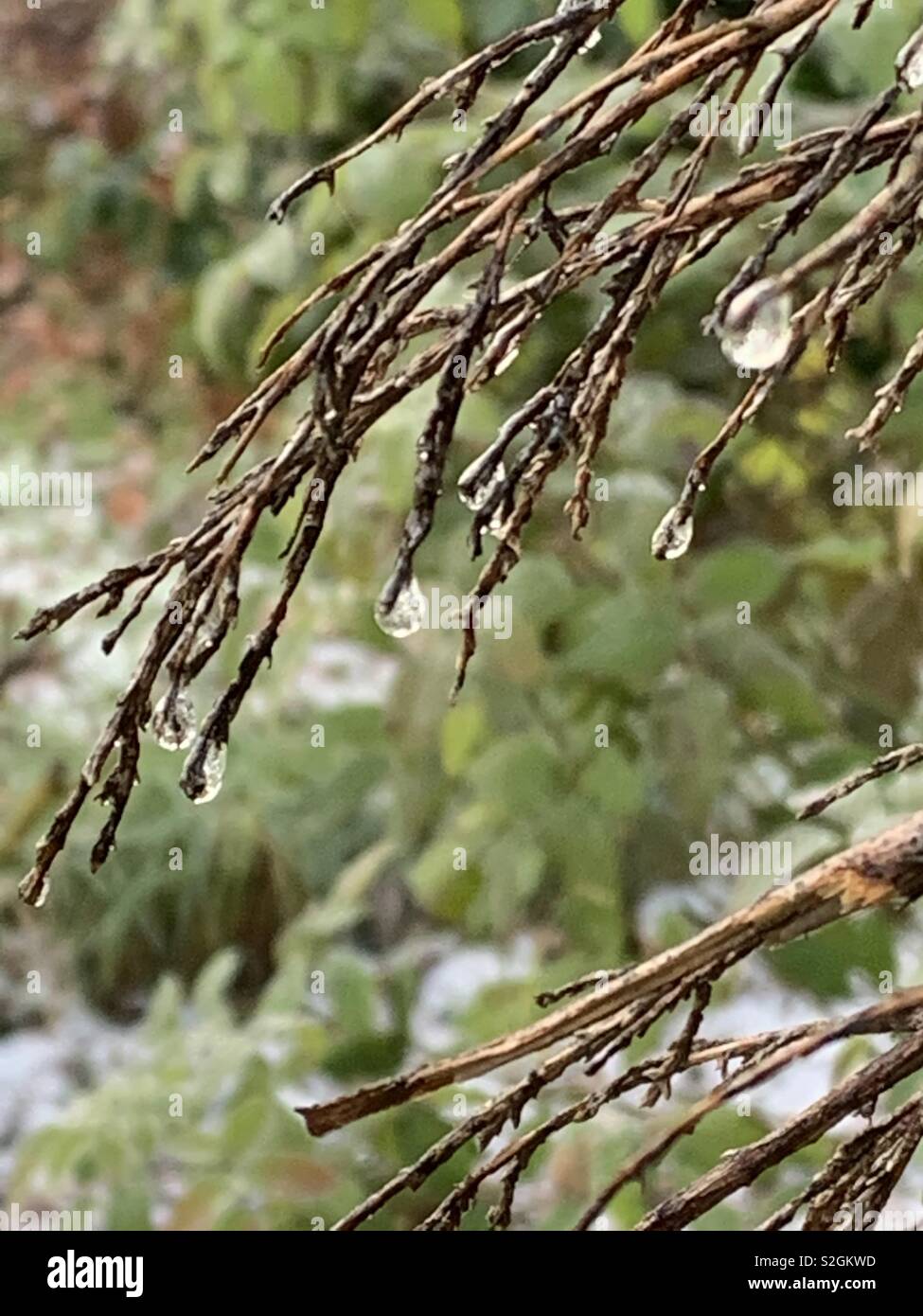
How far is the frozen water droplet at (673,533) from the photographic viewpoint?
10.4 inches

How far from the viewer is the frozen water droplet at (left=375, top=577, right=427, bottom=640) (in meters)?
0.25

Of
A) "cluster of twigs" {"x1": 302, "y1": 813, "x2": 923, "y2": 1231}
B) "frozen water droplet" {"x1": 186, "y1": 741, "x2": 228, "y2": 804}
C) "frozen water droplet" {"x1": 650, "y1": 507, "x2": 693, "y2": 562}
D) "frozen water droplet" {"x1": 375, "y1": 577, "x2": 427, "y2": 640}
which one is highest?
"frozen water droplet" {"x1": 650, "y1": 507, "x2": 693, "y2": 562}

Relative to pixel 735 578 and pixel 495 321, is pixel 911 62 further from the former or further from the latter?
pixel 735 578

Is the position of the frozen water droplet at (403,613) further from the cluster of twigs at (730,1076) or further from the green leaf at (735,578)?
the green leaf at (735,578)

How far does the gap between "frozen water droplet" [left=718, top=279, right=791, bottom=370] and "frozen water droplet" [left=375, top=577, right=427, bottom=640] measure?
0.06 m

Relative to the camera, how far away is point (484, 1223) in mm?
625

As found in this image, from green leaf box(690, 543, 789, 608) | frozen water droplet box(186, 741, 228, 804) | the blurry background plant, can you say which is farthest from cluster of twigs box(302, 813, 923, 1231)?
green leaf box(690, 543, 789, 608)

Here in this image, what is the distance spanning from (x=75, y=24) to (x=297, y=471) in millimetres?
1048

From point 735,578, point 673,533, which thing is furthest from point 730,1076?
point 735,578

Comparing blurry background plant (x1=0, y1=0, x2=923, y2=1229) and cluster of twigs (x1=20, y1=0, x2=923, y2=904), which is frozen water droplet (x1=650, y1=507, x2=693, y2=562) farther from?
blurry background plant (x1=0, y1=0, x2=923, y2=1229)

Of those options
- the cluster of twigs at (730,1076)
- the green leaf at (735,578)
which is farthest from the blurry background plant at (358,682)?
the cluster of twigs at (730,1076)

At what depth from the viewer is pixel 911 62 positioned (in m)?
0.22

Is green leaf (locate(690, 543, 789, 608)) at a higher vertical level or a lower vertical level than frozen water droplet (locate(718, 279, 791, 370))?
higher
